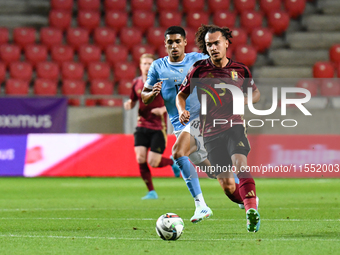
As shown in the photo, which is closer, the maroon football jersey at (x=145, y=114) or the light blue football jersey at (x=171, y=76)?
the light blue football jersey at (x=171, y=76)

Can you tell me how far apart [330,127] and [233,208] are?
692 cm

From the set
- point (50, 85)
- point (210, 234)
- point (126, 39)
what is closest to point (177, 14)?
point (126, 39)

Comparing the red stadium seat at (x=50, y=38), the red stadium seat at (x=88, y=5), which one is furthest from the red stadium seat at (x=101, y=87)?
the red stadium seat at (x=88, y=5)

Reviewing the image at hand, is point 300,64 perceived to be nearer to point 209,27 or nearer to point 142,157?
point 142,157

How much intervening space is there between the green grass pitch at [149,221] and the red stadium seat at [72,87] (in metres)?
5.42

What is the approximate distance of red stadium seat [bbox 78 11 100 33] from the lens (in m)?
18.4

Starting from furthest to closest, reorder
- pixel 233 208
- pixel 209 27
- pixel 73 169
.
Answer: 1. pixel 73 169
2. pixel 233 208
3. pixel 209 27

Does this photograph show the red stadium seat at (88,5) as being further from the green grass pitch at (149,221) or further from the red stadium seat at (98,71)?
the green grass pitch at (149,221)

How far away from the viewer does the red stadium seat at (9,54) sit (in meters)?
17.1

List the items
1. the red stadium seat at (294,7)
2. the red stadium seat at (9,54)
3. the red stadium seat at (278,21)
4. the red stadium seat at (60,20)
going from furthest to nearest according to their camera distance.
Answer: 1. the red stadium seat at (294,7)
2. the red stadium seat at (278,21)
3. the red stadium seat at (60,20)
4. the red stadium seat at (9,54)

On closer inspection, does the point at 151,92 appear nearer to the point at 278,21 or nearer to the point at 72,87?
the point at 72,87

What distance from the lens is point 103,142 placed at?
13.3 m

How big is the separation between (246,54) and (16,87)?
686 cm

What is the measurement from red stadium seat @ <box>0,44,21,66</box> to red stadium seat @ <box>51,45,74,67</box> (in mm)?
1056
